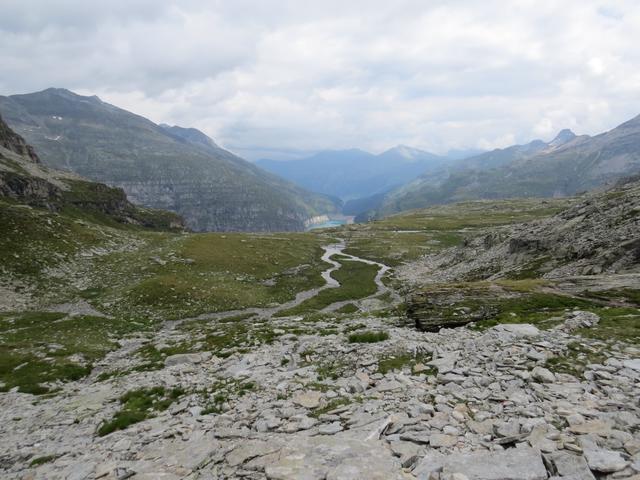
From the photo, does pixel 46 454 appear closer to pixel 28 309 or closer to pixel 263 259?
pixel 28 309

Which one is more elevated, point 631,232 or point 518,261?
point 631,232

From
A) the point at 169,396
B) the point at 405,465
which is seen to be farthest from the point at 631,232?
the point at 169,396

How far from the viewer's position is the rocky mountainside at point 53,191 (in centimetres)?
11844

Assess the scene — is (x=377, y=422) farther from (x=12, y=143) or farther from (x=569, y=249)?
(x=12, y=143)

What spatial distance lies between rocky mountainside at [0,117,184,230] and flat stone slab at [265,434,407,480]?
132 metres

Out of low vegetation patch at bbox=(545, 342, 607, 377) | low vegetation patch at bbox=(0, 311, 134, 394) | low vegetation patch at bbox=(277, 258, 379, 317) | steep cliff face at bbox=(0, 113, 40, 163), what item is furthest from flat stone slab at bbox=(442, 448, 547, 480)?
steep cliff face at bbox=(0, 113, 40, 163)

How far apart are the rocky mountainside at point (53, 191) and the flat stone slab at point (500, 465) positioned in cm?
13620

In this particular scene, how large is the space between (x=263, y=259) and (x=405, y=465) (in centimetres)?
8054

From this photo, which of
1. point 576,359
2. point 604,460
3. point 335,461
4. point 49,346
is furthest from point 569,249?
point 49,346

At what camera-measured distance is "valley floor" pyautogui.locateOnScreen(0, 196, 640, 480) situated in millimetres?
10117

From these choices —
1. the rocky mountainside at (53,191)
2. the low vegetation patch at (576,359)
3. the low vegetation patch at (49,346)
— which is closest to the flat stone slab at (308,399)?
the low vegetation patch at (576,359)

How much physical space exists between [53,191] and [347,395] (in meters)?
158

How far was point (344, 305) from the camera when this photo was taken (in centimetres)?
5741

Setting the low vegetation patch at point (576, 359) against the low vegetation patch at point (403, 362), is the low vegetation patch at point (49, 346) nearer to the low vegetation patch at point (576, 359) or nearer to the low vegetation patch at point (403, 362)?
the low vegetation patch at point (403, 362)
